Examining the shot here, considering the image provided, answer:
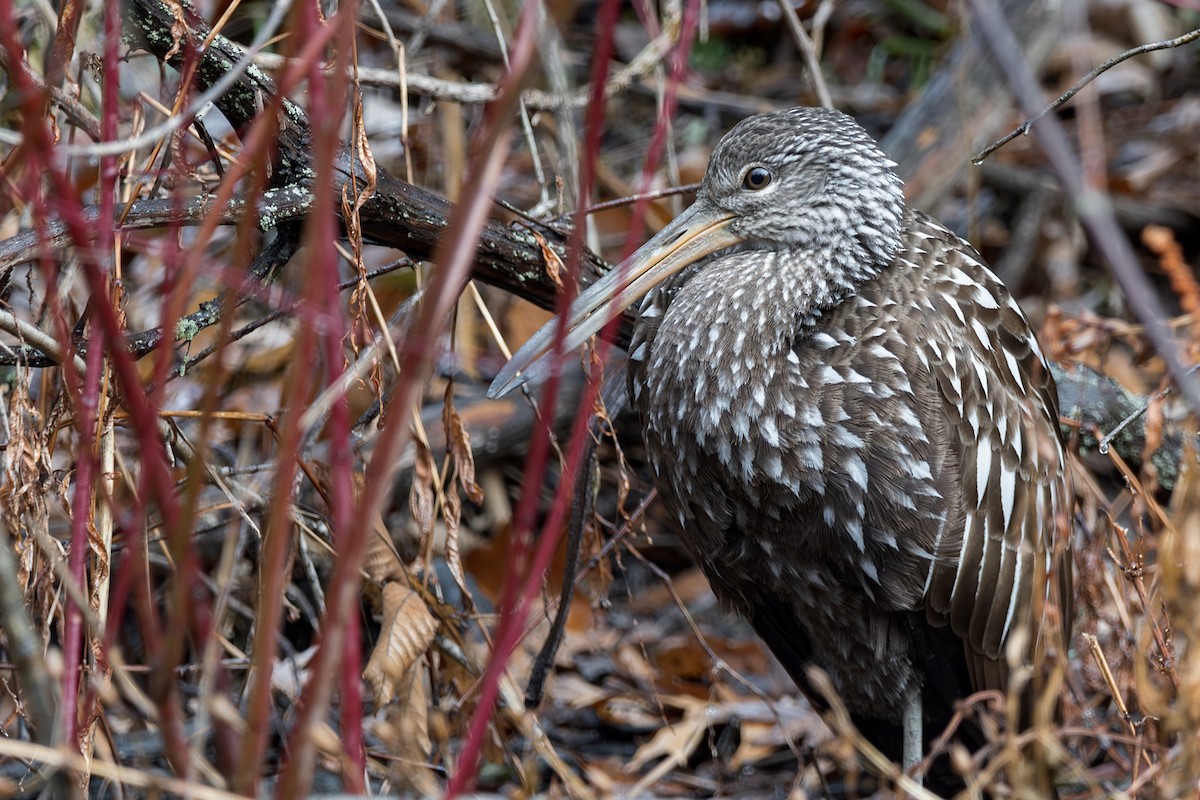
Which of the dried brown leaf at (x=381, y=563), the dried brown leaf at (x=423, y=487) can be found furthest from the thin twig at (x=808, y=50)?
the dried brown leaf at (x=381, y=563)

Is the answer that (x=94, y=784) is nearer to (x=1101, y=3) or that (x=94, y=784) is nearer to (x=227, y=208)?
(x=227, y=208)

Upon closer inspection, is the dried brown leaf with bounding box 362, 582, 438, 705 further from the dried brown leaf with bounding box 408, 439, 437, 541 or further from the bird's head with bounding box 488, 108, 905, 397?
the bird's head with bounding box 488, 108, 905, 397

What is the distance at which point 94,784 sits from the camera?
3.22m

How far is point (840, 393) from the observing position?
2543 mm

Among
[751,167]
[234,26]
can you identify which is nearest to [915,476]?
[751,167]

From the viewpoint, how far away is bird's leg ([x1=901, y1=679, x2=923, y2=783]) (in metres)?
3.08

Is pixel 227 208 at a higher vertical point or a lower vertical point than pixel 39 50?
lower

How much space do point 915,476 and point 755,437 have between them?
337 millimetres

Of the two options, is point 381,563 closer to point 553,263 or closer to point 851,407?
point 553,263

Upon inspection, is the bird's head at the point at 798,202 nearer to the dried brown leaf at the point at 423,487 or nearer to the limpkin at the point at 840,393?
the limpkin at the point at 840,393

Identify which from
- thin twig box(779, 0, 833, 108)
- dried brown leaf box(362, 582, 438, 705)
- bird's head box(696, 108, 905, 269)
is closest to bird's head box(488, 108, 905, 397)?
bird's head box(696, 108, 905, 269)

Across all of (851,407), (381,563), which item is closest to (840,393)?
(851,407)

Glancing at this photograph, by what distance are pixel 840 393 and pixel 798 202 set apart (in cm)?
43

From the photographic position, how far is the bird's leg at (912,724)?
308 cm
